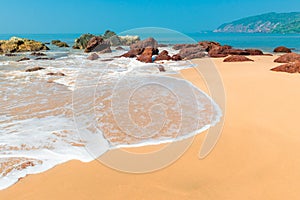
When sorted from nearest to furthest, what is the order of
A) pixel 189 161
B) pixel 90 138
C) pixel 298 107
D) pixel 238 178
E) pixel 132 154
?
pixel 238 178 → pixel 189 161 → pixel 132 154 → pixel 90 138 → pixel 298 107

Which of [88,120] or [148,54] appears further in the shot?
[148,54]

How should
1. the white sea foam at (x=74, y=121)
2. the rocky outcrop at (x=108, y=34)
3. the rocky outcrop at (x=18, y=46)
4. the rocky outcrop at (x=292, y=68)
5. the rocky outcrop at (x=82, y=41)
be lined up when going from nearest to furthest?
the white sea foam at (x=74, y=121) < the rocky outcrop at (x=292, y=68) < the rocky outcrop at (x=18, y=46) < the rocky outcrop at (x=82, y=41) < the rocky outcrop at (x=108, y=34)

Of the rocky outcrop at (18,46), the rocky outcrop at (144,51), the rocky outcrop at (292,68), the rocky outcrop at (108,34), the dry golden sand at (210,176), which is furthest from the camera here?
the rocky outcrop at (108,34)

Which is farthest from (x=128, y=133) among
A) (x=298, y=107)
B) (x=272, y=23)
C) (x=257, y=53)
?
(x=272, y=23)

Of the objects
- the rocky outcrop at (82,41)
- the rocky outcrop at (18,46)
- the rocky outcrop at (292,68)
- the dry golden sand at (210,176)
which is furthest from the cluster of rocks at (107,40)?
the dry golden sand at (210,176)

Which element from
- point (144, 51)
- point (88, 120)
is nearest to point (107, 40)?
point (144, 51)

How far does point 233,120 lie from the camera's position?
13.6 ft

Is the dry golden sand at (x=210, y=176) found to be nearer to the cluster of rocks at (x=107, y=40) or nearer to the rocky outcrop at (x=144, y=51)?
the rocky outcrop at (x=144, y=51)

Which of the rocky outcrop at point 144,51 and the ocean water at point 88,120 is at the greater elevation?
the rocky outcrop at point 144,51

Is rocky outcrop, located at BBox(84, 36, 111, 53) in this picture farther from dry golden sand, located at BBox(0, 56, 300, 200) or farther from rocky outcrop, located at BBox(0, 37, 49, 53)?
dry golden sand, located at BBox(0, 56, 300, 200)

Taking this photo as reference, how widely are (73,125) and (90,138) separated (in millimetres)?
634

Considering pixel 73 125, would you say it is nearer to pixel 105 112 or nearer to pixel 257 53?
pixel 105 112

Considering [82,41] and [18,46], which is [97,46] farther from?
[18,46]

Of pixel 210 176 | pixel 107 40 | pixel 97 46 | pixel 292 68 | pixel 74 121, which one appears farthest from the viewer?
pixel 107 40
